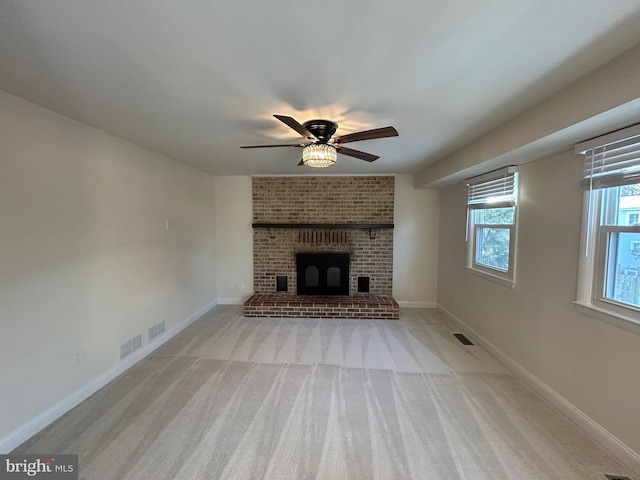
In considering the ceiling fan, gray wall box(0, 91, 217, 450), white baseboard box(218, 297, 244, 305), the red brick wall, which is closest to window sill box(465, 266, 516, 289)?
the red brick wall

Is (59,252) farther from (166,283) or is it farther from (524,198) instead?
(524,198)

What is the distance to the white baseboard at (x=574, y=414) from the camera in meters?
1.70

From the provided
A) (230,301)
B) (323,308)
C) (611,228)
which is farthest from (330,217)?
(611,228)

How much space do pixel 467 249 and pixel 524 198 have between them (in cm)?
126

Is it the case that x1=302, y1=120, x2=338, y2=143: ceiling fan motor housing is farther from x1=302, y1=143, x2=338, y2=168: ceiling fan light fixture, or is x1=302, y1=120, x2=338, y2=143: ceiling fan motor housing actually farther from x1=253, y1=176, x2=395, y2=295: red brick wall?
x1=253, y1=176, x2=395, y2=295: red brick wall

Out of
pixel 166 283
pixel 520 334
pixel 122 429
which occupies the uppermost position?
pixel 166 283

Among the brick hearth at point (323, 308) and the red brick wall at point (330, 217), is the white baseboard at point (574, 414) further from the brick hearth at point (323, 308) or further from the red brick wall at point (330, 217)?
the red brick wall at point (330, 217)

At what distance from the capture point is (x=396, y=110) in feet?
6.39

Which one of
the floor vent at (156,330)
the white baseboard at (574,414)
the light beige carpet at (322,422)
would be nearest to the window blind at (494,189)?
the white baseboard at (574,414)

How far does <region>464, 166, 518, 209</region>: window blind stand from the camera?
9.22ft

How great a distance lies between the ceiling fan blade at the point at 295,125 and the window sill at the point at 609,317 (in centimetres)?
240

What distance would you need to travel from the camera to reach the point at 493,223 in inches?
130

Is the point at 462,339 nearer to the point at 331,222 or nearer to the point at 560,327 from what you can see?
the point at 560,327

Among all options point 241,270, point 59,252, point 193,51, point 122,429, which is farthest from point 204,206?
point 193,51
